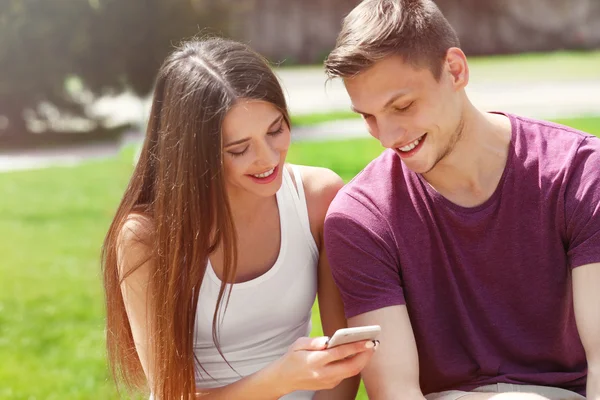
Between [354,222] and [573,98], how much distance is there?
36.6 ft

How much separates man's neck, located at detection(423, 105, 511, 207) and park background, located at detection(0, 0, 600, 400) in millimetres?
585

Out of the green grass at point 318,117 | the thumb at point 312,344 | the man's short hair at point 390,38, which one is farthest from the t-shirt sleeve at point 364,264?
the green grass at point 318,117

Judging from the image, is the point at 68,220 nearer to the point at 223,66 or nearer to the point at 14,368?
the point at 14,368

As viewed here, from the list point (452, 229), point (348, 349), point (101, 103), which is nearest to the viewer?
point (348, 349)

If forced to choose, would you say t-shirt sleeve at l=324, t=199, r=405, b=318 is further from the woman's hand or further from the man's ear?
the man's ear

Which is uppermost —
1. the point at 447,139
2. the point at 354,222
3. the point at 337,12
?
the point at 337,12

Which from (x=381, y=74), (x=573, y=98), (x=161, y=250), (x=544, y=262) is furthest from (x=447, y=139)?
(x=573, y=98)

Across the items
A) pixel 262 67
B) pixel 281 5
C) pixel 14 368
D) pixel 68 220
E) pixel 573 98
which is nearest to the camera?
pixel 262 67

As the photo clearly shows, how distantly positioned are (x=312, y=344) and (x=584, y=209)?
93 centimetres

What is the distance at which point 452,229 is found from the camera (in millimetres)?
3012

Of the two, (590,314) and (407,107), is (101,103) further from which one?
(590,314)

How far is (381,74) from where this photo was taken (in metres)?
2.91

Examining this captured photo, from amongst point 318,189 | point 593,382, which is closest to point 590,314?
point 593,382

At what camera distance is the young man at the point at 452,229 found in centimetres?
292
